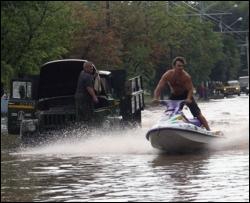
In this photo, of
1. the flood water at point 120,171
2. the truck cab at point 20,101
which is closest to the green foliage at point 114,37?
the truck cab at point 20,101

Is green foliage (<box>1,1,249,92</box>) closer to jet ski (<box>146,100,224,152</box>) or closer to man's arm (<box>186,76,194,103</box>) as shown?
man's arm (<box>186,76,194,103</box>)

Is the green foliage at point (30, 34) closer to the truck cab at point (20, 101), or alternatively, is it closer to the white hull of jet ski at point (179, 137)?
the truck cab at point (20, 101)

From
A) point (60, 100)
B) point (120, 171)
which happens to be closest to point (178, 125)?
point (120, 171)

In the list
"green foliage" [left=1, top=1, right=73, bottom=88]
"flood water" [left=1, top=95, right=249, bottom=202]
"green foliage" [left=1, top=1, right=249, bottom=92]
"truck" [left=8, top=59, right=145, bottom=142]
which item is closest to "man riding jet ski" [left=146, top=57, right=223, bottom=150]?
"flood water" [left=1, top=95, right=249, bottom=202]

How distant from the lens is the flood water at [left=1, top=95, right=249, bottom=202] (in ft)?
32.0

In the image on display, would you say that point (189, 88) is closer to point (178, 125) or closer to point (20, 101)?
point (178, 125)

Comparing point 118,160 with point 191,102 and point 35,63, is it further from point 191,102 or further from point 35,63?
point 35,63

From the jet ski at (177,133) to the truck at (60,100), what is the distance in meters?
2.79

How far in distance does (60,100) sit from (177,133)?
16.5 feet

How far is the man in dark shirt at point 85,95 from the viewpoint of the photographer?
17.0 metres

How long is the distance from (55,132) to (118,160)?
3721 millimetres

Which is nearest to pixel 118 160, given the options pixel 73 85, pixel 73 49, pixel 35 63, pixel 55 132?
pixel 55 132

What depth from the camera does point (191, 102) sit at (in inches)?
610

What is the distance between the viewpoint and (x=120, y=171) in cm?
1242
